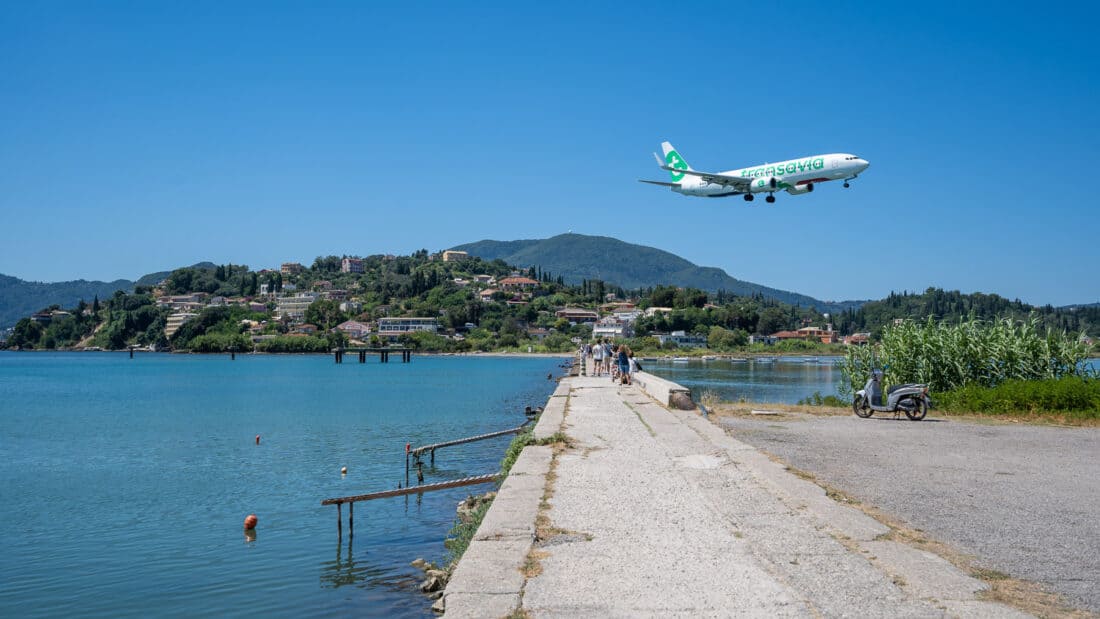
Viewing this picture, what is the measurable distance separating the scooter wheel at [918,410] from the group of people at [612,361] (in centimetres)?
1183

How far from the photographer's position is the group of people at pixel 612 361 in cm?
2995

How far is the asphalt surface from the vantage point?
23.3 feet

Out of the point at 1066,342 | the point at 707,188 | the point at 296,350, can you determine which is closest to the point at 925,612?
the point at 1066,342

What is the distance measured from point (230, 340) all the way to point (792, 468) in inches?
6706

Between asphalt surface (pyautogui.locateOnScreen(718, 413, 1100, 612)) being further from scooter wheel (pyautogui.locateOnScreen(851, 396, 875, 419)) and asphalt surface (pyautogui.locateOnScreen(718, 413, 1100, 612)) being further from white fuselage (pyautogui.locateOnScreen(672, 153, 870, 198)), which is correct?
white fuselage (pyautogui.locateOnScreen(672, 153, 870, 198))

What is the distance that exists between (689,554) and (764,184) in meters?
28.1

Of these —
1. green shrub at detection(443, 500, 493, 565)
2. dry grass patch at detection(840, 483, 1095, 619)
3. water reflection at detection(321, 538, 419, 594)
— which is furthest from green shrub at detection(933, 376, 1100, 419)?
water reflection at detection(321, 538, 419, 594)

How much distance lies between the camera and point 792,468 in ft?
36.6

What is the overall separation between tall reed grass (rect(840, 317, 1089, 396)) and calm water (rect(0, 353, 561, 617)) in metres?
11.4

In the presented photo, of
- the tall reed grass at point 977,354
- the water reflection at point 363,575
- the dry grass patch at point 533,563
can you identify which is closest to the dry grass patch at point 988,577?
the dry grass patch at point 533,563

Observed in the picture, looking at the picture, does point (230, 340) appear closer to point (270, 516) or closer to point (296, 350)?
point (296, 350)

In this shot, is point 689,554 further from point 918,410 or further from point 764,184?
point 764,184

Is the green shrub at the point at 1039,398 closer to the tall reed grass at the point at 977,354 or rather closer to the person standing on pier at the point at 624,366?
the tall reed grass at the point at 977,354

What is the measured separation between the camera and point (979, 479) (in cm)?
1109
